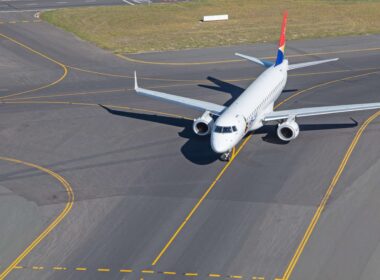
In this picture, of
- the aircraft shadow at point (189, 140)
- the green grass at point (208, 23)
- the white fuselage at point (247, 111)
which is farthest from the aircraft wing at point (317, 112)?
the green grass at point (208, 23)

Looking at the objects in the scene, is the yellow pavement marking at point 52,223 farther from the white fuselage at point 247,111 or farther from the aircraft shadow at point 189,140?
the white fuselage at point 247,111

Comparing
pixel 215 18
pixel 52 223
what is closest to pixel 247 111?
pixel 52 223

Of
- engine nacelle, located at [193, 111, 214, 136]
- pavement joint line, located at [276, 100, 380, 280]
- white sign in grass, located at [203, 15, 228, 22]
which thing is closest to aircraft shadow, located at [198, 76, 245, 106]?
engine nacelle, located at [193, 111, 214, 136]

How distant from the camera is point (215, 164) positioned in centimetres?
6506

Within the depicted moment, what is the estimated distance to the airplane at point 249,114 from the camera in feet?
205

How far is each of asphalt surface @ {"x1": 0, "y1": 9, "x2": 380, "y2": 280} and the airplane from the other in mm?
2038

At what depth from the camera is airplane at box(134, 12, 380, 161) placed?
62.5m

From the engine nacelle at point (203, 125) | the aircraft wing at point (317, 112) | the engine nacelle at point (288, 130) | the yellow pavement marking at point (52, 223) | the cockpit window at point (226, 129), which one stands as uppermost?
A: the aircraft wing at point (317, 112)

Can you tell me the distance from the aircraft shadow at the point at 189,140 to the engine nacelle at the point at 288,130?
7667mm

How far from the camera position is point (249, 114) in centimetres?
6556

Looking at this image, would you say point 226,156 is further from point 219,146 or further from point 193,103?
point 193,103

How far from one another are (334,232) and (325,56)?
54098 millimetres

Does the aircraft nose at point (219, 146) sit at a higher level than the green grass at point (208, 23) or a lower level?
lower

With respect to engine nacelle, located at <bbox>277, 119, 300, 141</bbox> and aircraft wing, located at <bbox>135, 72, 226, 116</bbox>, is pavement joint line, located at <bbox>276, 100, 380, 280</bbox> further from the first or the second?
aircraft wing, located at <bbox>135, 72, 226, 116</bbox>
